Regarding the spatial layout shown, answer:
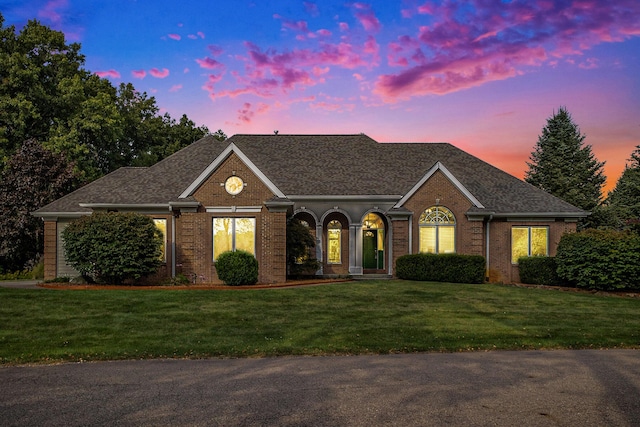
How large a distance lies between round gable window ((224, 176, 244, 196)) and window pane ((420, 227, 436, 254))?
9520 millimetres

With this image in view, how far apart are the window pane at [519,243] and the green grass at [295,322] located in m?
6.74

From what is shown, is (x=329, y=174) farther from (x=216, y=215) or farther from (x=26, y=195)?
(x=26, y=195)

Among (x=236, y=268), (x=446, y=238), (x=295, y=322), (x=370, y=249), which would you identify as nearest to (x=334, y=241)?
(x=370, y=249)

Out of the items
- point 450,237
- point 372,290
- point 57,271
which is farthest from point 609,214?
point 57,271

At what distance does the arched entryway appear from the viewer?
27.8 metres

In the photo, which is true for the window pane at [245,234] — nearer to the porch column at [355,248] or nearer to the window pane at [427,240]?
the porch column at [355,248]

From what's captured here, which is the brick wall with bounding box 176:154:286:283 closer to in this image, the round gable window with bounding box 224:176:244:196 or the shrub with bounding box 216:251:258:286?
the round gable window with bounding box 224:176:244:196

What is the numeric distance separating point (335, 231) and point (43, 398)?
69.3 feet

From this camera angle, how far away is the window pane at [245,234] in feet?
73.5

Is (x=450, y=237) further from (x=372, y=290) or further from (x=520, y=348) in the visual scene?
(x=520, y=348)

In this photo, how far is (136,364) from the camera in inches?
341

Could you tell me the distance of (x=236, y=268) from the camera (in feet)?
67.3

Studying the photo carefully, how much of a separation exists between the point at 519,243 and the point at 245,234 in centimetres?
1414

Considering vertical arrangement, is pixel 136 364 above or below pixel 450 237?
below
